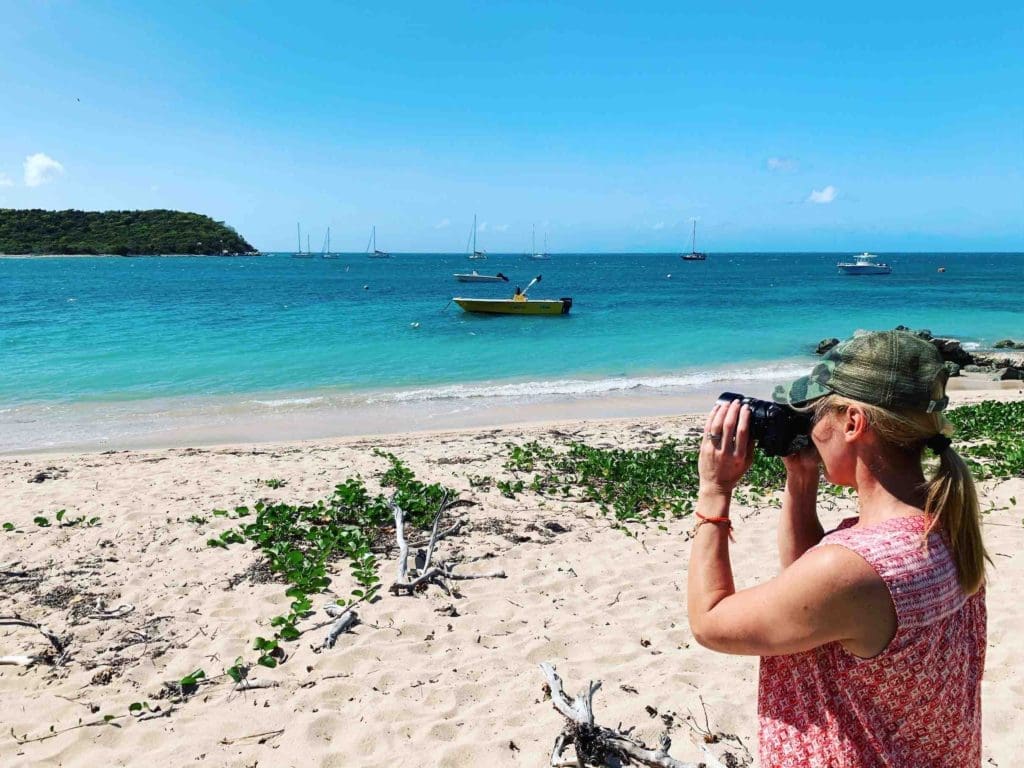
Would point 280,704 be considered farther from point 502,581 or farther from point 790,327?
point 790,327

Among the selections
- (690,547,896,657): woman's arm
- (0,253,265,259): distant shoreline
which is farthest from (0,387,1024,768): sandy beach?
(0,253,265,259): distant shoreline

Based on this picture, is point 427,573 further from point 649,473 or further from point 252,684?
point 649,473

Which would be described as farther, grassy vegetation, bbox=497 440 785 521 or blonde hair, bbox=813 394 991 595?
grassy vegetation, bbox=497 440 785 521

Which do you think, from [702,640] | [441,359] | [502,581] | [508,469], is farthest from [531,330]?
[702,640]

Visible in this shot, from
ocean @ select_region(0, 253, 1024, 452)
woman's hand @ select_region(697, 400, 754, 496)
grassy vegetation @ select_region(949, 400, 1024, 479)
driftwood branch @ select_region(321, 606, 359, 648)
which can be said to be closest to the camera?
woman's hand @ select_region(697, 400, 754, 496)

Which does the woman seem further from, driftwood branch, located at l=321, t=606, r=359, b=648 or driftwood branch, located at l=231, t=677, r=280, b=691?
driftwood branch, located at l=321, t=606, r=359, b=648

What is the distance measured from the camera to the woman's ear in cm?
152

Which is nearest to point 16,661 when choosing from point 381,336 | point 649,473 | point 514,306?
point 649,473

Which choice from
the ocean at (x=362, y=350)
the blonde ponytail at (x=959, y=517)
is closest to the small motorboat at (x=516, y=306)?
the ocean at (x=362, y=350)

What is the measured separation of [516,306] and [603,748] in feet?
96.2

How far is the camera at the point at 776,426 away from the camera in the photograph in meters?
1.66

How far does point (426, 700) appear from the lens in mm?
3703

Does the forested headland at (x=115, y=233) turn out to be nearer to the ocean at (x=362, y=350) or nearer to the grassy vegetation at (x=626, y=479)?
the ocean at (x=362, y=350)

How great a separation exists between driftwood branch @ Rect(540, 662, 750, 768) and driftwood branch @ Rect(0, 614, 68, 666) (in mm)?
2984
